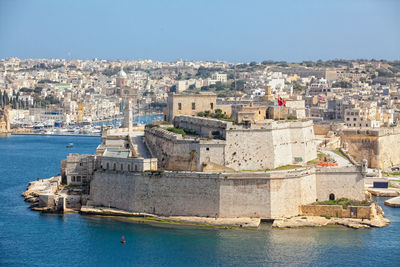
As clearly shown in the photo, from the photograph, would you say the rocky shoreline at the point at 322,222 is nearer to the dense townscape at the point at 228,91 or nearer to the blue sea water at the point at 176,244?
the blue sea water at the point at 176,244

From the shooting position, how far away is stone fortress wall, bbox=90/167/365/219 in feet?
93.1

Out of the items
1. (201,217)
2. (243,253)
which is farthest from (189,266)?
(201,217)

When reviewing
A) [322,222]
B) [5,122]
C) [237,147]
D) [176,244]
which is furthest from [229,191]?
[5,122]

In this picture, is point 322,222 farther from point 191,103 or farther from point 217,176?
point 191,103

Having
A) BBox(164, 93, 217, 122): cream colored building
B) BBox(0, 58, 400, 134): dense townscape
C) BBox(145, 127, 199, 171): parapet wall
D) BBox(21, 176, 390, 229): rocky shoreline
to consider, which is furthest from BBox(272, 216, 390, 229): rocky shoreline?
BBox(0, 58, 400, 134): dense townscape

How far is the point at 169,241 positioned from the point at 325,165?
27.4ft

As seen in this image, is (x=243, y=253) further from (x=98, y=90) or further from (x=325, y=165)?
(x=98, y=90)

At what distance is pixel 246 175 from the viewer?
28.4 m

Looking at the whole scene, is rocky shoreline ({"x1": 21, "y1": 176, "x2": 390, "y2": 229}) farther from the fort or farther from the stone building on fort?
the stone building on fort

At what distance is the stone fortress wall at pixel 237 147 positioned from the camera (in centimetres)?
3008

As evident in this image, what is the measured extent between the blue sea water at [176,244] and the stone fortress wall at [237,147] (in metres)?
3.29

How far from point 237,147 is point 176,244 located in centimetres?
550

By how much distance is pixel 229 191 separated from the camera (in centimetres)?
2839

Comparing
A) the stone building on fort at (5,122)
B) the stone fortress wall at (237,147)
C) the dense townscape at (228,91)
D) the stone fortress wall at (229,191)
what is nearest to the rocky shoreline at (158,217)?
the stone fortress wall at (229,191)
